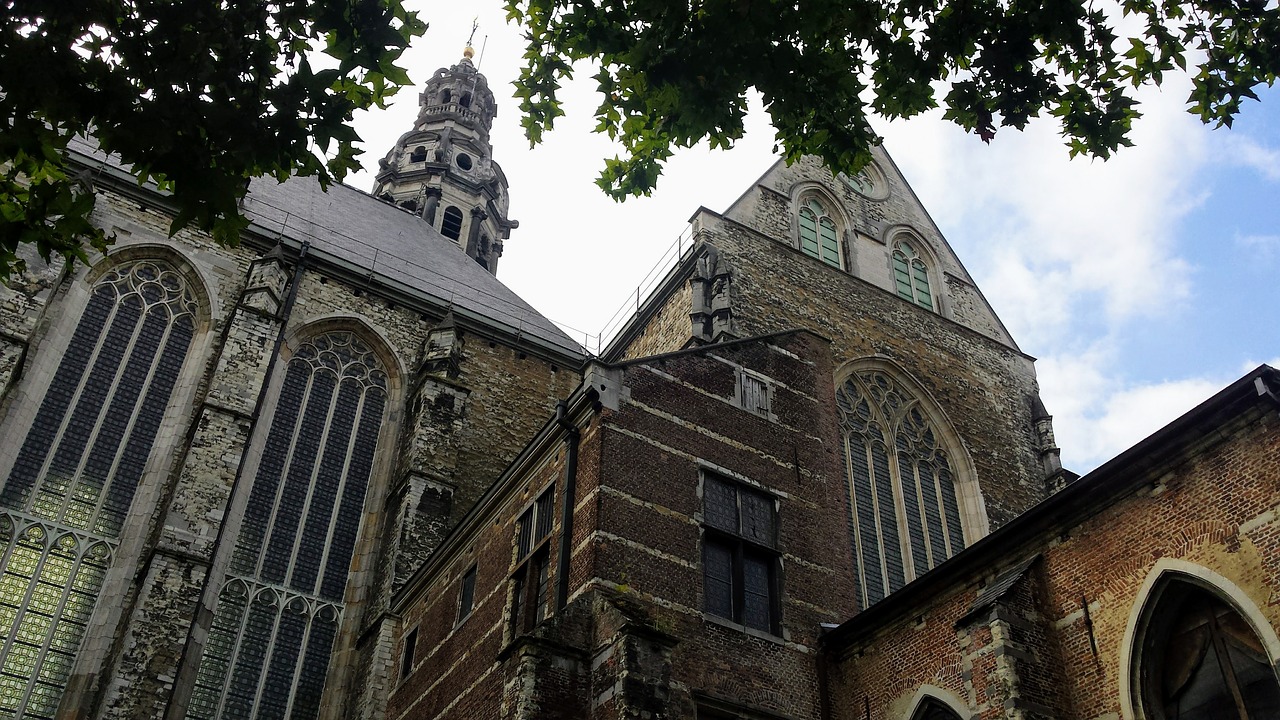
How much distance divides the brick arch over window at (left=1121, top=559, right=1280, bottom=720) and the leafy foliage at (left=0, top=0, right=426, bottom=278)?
7.25 m

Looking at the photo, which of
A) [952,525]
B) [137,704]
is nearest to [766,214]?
[952,525]

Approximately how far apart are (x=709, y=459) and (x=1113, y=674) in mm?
4840

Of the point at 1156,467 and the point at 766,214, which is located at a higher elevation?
the point at 766,214

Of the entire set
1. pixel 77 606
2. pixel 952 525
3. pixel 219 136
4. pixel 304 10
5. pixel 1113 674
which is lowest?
pixel 1113 674

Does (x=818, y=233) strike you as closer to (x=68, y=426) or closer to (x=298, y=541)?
(x=298, y=541)

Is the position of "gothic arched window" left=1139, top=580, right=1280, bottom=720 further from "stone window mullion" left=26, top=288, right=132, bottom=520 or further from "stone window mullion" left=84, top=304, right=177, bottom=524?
"stone window mullion" left=26, top=288, right=132, bottom=520

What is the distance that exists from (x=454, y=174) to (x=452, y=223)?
88.5 inches

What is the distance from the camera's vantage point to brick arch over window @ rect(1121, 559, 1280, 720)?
754 centimetres

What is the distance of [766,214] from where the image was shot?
60.8ft

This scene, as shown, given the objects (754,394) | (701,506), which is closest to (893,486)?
(754,394)

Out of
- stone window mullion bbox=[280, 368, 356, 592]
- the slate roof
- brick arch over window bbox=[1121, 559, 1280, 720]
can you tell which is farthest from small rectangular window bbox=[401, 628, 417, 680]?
brick arch over window bbox=[1121, 559, 1280, 720]

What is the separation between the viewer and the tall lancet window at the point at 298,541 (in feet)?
53.3

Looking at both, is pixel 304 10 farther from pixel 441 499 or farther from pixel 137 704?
pixel 441 499

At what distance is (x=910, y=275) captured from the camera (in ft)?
66.3
